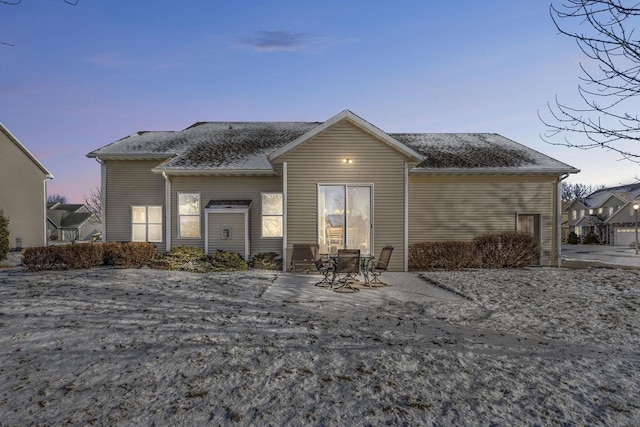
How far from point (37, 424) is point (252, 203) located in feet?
39.6

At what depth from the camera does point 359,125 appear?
39.1 feet

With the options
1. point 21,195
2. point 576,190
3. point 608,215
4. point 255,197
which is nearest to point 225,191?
point 255,197

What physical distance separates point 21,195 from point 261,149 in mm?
18581

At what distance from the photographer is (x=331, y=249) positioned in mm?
12398

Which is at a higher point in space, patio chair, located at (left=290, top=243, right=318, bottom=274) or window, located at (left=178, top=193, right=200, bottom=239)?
window, located at (left=178, top=193, right=200, bottom=239)

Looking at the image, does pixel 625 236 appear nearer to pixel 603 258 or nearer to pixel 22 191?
A: pixel 603 258

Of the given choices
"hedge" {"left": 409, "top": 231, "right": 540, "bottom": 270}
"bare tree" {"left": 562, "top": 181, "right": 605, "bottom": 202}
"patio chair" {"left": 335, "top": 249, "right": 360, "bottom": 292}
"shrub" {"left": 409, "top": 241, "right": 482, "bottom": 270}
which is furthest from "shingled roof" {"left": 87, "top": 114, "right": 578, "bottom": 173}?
"bare tree" {"left": 562, "top": 181, "right": 605, "bottom": 202}

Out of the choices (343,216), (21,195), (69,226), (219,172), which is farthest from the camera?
(69,226)

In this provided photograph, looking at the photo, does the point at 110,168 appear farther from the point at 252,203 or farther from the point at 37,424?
the point at 37,424

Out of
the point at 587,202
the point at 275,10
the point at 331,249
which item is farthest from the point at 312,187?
the point at 587,202

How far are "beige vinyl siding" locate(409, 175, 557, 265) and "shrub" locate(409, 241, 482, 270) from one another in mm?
2005

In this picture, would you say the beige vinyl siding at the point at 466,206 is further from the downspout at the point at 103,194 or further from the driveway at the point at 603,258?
the downspout at the point at 103,194

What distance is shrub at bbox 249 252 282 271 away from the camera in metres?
13.5

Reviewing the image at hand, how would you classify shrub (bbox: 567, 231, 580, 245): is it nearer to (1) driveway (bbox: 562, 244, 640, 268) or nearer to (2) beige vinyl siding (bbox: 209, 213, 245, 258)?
(1) driveway (bbox: 562, 244, 640, 268)
